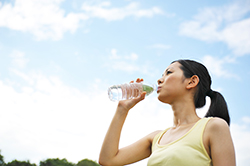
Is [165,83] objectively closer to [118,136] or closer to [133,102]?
[133,102]

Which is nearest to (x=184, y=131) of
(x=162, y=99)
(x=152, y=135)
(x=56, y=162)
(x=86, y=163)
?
(x=162, y=99)

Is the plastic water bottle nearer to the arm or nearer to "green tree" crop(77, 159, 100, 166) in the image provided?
the arm

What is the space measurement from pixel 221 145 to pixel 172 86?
71 cm

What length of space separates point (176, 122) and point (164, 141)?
25cm

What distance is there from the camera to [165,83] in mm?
2539

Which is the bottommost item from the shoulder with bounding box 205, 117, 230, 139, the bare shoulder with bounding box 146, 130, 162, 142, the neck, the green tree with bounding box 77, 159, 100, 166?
the shoulder with bounding box 205, 117, 230, 139

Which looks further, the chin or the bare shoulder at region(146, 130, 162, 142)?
the bare shoulder at region(146, 130, 162, 142)

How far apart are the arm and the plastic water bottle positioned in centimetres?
107

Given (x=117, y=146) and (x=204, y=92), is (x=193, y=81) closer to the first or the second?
(x=204, y=92)

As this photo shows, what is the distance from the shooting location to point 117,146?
263 cm

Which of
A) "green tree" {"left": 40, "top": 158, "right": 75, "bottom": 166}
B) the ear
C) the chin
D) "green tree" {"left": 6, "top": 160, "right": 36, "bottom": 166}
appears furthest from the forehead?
"green tree" {"left": 40, "top": 158, "right": 75, "bottom": 166}

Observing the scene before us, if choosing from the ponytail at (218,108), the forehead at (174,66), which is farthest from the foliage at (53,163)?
the ponytail at (218,108)

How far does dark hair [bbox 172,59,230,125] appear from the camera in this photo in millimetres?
2562

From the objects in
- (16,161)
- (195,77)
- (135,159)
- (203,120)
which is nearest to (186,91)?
(195,77)
